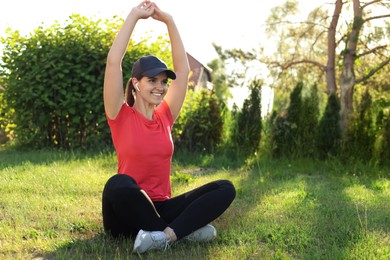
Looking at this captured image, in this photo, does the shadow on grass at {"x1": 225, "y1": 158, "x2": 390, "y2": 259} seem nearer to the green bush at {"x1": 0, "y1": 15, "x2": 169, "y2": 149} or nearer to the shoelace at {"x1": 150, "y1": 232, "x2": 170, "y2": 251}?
the shoelace at {"x1": 150, "y1": 232, "x2": 170, "y2": 251}

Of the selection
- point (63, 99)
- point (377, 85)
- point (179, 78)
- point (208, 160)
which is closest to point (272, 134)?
point (208, 160)

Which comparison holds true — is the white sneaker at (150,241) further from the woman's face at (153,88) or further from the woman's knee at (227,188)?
the woman's face at (153,88)

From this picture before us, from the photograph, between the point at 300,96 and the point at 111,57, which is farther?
the point at 300,96

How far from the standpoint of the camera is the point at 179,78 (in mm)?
4066

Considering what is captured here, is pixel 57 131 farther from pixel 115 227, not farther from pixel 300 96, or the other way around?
pixel 115 227

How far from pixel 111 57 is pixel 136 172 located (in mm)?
811

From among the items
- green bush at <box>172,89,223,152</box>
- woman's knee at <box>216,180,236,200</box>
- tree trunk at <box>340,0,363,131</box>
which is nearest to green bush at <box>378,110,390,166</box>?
tree trunk at <box>340,0,363,131</box>

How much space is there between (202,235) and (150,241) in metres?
0.48

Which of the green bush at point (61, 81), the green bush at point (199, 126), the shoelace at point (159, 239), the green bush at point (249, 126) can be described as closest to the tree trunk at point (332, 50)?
the green bush at point (249, 126)

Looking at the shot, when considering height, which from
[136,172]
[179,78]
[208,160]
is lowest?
[208,160]

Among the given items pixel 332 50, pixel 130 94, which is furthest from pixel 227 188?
pixel 332 50

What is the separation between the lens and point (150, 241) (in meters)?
3.37

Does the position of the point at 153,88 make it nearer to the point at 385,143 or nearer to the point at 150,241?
the point at 150,241

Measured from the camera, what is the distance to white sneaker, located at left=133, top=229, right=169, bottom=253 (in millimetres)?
3359
